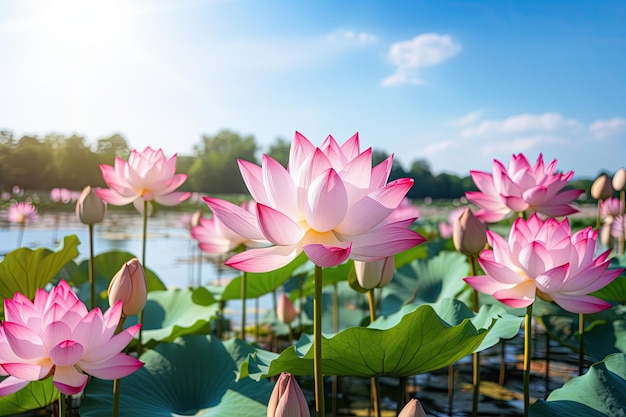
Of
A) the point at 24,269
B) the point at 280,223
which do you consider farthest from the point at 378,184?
the point at 24,269

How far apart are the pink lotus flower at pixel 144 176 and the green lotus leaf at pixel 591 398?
1.05 m

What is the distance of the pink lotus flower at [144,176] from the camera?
59.9 inches

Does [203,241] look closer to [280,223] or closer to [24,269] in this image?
[24,269]

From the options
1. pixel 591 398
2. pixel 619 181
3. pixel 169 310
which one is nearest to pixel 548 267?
pixel 591 398

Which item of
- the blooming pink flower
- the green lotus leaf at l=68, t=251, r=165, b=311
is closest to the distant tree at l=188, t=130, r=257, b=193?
the blooming pink flower

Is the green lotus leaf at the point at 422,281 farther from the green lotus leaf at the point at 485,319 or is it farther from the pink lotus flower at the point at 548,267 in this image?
the pink lotus flower at the point at 548,267

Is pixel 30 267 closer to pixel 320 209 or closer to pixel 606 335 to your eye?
pixel 320 209

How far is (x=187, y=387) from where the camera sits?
1337 millimetres

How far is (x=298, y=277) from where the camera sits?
279 cm

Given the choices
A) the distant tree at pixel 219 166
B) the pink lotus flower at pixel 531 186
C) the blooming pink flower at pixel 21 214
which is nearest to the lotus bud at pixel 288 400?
the pink lotus flower at pixel 531 186

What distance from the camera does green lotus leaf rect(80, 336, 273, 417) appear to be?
1.18m

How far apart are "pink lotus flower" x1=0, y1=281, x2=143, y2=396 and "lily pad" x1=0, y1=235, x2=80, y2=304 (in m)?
0.83

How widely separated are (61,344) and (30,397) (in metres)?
0.57

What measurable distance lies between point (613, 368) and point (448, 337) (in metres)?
0.54
